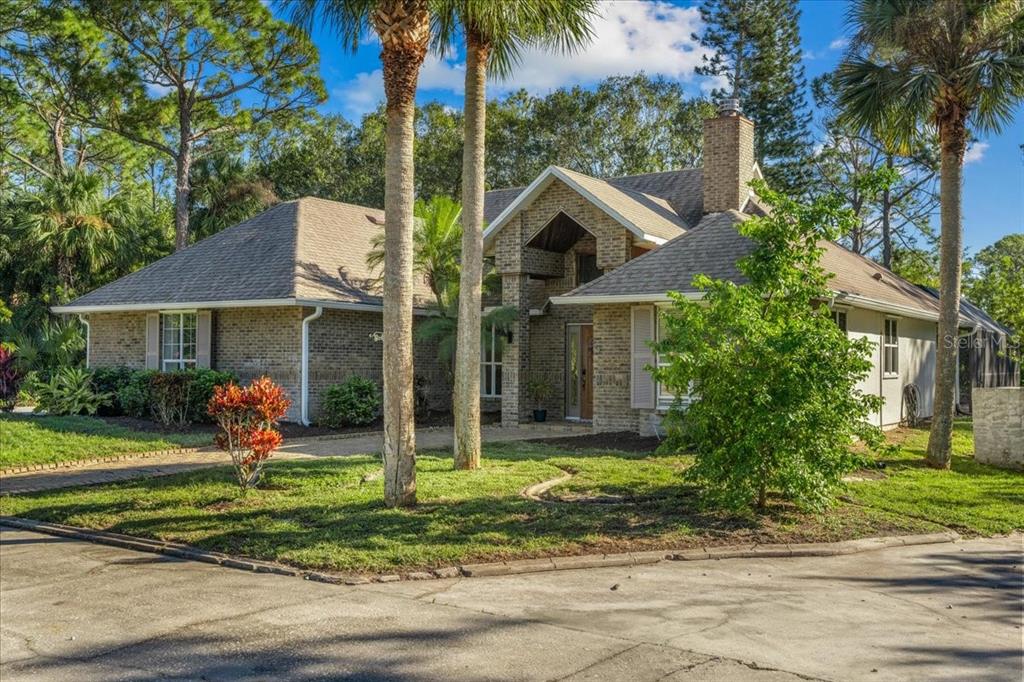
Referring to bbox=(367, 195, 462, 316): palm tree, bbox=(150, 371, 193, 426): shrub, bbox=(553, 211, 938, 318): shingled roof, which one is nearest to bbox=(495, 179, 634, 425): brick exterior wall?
bbox=(367, 195, 462, 316): palm tree

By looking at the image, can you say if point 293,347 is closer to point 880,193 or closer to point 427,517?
point 427,517

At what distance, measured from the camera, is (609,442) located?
17.1 meters

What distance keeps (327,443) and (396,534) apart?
862 centimetres

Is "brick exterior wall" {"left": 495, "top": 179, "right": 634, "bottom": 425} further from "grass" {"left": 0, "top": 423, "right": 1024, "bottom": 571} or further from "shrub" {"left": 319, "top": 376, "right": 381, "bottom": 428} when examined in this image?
"grass" {"left": 0, "top": 423, "right": 1024, "bottom": 571}

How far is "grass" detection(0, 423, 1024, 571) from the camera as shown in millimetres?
8617

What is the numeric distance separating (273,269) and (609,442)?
30.8ft

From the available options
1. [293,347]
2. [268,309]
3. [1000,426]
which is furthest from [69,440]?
[1000,426]

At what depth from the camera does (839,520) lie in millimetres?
9758

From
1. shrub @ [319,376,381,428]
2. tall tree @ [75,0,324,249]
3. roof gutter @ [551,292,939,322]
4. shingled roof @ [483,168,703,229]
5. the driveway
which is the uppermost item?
tall tree @ [75,0,324,249]

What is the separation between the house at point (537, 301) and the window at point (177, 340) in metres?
0.04

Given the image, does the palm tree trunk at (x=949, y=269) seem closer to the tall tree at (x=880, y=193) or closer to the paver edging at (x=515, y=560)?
the paver edging at (x=515, y=560)

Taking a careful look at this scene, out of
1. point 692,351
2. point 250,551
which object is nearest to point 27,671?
point 250,551

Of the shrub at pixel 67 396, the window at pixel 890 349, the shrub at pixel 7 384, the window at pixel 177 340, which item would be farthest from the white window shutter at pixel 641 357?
the shrub at pixel 7 384

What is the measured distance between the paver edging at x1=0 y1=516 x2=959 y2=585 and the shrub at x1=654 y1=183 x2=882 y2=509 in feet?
3.05
